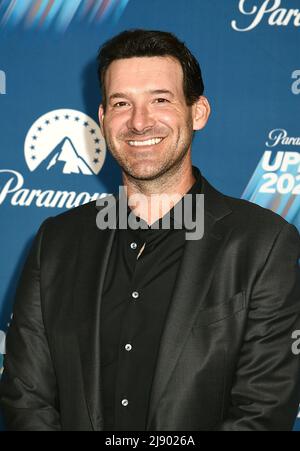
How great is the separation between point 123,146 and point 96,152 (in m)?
0.89

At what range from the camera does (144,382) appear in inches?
76.9

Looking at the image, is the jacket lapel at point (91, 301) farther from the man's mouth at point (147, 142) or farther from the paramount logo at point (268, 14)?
the paramount logo at point (268, 14)

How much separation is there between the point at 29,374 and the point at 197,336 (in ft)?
1.97

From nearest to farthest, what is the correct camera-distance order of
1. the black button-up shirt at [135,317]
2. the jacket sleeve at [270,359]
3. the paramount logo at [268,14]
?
the jacket sleeve at [270,359], the black button-up shirt at [135,317], the paramount logo at [268,14]

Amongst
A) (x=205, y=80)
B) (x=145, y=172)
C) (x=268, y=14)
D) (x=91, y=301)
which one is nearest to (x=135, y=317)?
(x=91, y=301)

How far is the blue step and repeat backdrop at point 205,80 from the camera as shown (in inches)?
118

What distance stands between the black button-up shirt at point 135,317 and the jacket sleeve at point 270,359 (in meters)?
0.27

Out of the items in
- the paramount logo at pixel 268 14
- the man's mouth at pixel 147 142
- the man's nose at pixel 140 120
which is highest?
the paramount logo at pixel 268 14

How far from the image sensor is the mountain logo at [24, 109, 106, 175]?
304cm

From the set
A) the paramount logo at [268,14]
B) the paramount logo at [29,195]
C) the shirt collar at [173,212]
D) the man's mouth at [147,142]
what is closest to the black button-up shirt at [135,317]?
the shirt collar at [173,212]

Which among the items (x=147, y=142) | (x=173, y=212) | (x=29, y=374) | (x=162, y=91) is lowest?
(x=29, y=374)

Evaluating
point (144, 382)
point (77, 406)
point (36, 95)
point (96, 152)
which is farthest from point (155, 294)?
point (36, 95)

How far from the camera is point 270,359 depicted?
6.13 feet

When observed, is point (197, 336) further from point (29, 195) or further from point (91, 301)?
point (29, 195)
